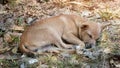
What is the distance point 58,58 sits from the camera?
7.49m

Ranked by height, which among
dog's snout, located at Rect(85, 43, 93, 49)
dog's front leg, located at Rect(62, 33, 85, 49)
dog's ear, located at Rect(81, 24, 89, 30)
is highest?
dog's ear, located at Rect(81, 24, 89, 30)

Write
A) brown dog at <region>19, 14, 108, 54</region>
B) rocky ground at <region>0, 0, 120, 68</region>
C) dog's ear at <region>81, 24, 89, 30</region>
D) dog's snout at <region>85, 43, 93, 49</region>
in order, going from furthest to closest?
dog's ear at <region>81, 24, 89, 30</region> → dog's snout at <region>85, 43, 93, 49</region> → brown dog at <region>19, 14, 108, 54</region> → rocky ground at <region>0, 0, 120, 68</region>

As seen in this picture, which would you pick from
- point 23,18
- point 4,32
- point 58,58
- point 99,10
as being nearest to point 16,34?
point 4,32

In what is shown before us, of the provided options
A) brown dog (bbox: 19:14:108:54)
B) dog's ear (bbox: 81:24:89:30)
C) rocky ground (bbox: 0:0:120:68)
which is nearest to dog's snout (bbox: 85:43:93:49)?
brown dog (bbox: 19:14:108:54)

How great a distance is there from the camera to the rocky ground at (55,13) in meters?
7.24

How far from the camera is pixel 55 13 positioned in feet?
32.1

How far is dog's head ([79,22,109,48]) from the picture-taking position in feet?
26.2

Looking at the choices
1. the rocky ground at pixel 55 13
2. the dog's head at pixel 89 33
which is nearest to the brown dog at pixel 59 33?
the dog's head at pixel 89 33

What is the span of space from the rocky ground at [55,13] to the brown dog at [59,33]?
0.76 feet

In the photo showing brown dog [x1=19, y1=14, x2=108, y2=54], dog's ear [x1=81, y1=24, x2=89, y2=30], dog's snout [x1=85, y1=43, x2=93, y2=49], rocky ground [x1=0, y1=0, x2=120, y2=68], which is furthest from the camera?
dog's ear [x1=81, y1=24, x2=89, y2=30]

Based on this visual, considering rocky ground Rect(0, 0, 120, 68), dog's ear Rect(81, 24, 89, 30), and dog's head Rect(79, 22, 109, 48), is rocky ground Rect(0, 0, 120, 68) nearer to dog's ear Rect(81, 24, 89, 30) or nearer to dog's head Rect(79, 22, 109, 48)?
dog's head Rect(79, 22, 109, 48)

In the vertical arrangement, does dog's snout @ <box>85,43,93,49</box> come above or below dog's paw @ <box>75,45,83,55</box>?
above

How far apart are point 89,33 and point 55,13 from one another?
2.00 m

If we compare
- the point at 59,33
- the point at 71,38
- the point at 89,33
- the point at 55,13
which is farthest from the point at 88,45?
the point at 55,13
